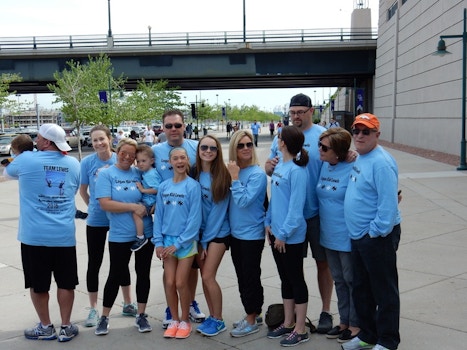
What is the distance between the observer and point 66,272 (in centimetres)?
488

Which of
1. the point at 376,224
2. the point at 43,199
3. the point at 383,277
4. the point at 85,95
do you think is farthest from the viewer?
the point at 85,95

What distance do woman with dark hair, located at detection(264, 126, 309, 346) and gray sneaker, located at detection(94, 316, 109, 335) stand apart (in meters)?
1.42

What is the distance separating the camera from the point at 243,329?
481 cm

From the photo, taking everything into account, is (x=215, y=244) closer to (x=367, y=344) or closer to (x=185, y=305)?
(x=185, y=305)

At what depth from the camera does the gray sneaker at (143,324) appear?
16.2 feet

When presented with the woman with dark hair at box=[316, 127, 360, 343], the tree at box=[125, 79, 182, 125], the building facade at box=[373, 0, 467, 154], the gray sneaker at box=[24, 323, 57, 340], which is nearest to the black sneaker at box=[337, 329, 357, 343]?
the woman with dark hair at box=[316, 127, 360, 343]

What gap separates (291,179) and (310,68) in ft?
126

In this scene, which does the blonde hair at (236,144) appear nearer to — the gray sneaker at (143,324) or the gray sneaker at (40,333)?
the gray sneaker at (143,324)

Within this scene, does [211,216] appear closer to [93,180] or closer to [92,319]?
[93,180]

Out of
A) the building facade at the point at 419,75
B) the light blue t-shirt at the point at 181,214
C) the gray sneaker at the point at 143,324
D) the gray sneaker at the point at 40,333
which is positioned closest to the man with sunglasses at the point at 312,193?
the light blue t-shirt at the point at 181,214

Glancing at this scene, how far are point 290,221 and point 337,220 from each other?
41 cm

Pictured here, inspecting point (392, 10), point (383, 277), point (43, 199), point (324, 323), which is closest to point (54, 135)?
→ point (43, 199)

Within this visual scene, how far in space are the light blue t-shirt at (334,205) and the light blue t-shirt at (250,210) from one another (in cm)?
49

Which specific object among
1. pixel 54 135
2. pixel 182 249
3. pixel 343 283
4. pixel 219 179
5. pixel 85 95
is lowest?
pixel 343 283
